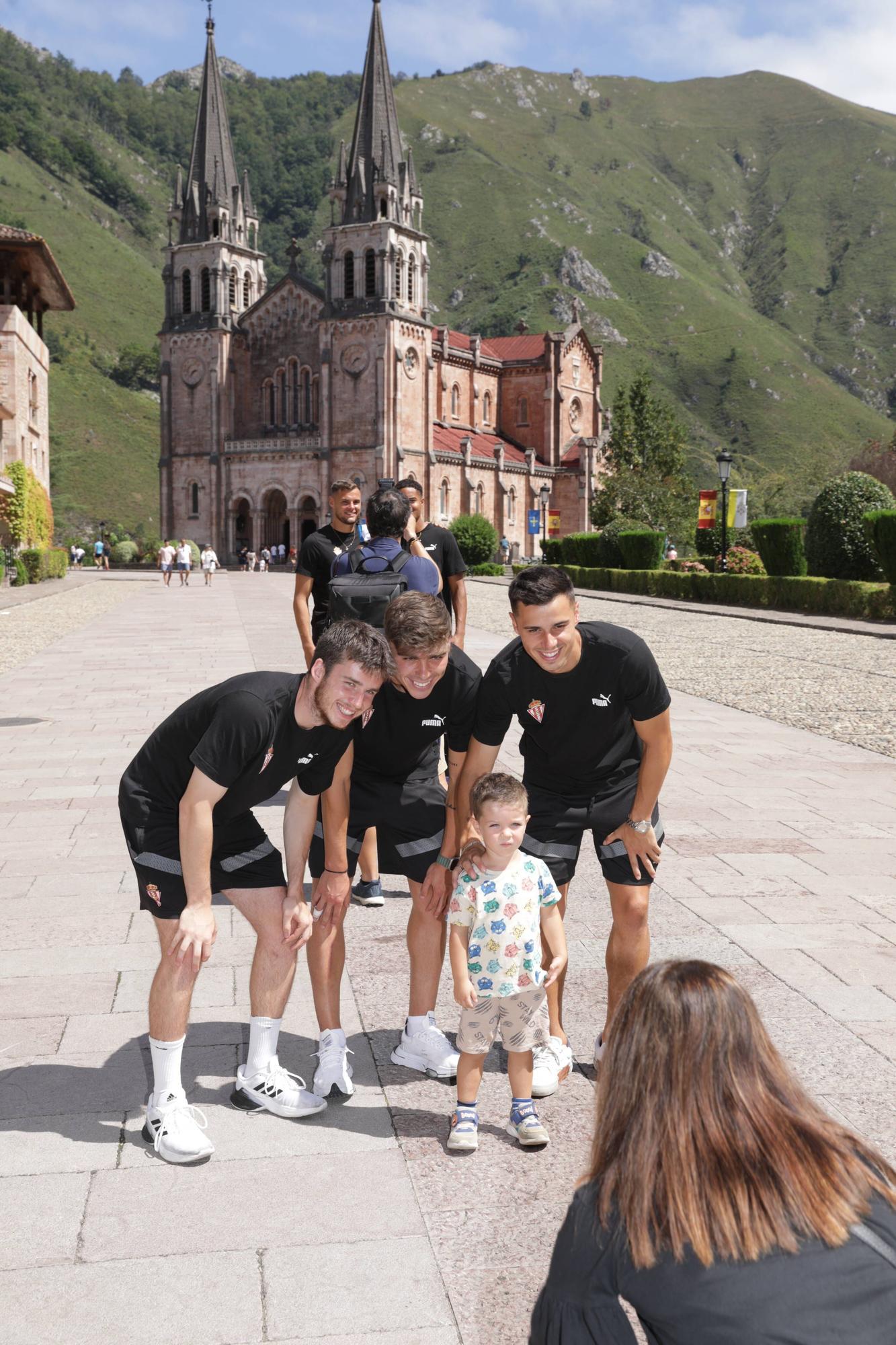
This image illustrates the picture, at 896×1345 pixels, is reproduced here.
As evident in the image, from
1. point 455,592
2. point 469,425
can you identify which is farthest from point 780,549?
point 469,425

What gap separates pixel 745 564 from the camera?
35.4m

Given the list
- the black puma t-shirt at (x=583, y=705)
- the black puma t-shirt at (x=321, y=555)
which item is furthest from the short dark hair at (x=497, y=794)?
the black puma t-shirt at (x=321, y=555)

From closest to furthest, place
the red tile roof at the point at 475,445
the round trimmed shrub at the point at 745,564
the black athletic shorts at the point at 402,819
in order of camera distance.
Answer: the black athletic shorts at the point at 402,819 → the round trimmed shrub at the point at 745,564 → the red tile roof at the point at 475,445

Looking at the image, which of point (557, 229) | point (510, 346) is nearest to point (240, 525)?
point (510, 346)

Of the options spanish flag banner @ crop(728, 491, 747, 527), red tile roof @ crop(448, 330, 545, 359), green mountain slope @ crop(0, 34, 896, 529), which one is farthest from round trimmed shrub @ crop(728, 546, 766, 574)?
red tile roof @ crop(448, 330, 545, 359)

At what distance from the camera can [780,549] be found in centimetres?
3091

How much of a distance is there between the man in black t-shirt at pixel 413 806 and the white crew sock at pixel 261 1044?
160 millimetres

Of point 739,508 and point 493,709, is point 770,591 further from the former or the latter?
point 493,709

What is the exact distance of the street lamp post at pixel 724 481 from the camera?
3316 cm

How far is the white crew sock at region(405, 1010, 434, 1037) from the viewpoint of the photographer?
4059 mm

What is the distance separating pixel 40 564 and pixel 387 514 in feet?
117

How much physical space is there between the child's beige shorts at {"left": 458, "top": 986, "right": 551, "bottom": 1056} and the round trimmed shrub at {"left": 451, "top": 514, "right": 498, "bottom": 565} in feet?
181

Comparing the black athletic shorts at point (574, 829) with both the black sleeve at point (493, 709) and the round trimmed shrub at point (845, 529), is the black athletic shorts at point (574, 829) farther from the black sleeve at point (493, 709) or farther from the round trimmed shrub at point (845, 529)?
the round trimmed shrub at point (845, 529)

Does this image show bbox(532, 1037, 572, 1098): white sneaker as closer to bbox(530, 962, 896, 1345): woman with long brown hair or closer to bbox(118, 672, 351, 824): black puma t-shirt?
bbox(118, 672, 351, 824): black puma t-shirt
